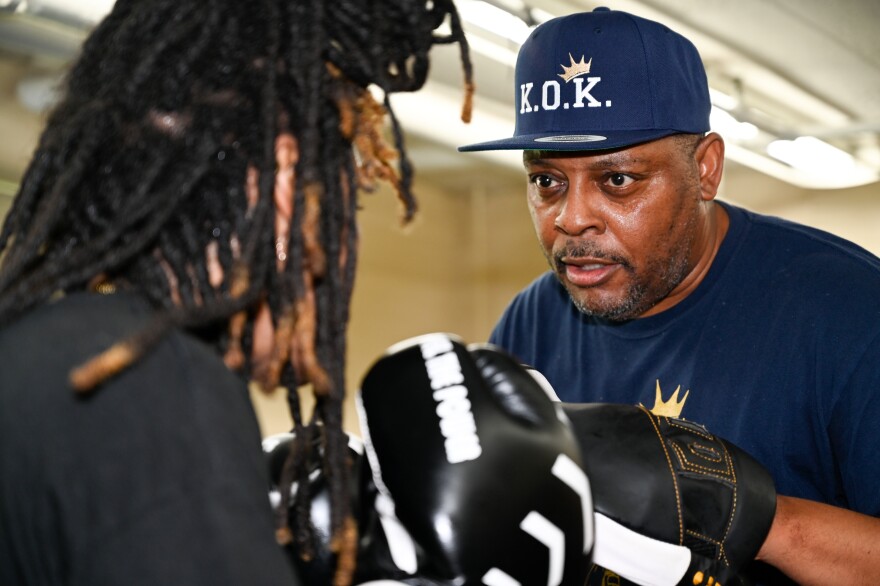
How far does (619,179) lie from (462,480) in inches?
32.1

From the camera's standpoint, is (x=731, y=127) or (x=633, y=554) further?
(x=731, y=127)

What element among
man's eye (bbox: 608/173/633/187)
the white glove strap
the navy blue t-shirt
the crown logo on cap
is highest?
the crown logo on cap

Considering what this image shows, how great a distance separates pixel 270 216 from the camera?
0.83 metres

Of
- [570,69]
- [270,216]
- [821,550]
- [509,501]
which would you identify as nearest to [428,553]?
[509,501]

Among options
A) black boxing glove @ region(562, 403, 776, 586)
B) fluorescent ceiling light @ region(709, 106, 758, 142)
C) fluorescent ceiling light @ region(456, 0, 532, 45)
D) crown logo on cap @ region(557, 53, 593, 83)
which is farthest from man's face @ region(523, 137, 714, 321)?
fluorescent ceiling light @ region(709, 106, 758, 142)

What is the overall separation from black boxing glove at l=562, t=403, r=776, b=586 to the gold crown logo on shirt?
281mm

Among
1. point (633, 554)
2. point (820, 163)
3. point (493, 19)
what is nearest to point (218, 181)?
point (633, 554)

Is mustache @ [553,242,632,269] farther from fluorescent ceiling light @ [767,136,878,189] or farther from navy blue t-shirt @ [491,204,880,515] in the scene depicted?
fluorescent ceiling light @ [767,136,878,189]

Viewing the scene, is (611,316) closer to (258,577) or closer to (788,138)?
(258,577)

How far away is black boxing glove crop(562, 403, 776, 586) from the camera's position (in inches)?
46.2

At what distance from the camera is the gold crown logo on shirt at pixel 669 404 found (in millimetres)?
1570

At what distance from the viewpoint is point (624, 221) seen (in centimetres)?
159

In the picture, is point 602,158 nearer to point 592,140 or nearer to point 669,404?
point 592,140

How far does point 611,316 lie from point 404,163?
0.77 m
